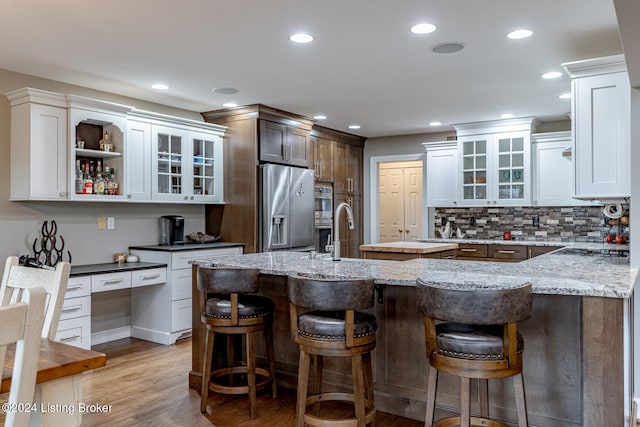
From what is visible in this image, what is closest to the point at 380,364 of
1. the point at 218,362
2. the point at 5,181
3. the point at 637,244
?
the point at 218,362

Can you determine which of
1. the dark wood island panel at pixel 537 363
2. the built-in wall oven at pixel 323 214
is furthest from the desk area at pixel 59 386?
the built-in wall oven at pixel 323 214

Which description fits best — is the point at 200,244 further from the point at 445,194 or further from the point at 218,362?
the point at 445,194

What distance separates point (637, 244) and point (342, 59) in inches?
94.1

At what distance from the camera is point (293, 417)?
2.82m

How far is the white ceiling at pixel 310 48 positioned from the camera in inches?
111

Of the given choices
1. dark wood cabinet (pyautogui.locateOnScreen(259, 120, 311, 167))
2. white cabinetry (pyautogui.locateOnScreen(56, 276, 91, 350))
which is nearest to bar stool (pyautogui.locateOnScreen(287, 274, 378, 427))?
white cabinetry (pyautogui.locateOnScreen(56, 276, 91, 350))

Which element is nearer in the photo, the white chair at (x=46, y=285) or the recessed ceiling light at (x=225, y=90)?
the white chair at (x=46, y=285)

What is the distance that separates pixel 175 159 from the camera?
5.16 meters

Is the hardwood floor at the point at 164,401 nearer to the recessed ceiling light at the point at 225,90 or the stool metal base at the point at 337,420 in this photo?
the stool metal base at the point at 337,420

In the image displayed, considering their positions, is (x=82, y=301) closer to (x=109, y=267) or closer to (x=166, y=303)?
(x=109, y=267)

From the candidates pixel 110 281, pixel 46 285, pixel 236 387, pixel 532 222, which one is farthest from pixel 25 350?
pixel 532 222

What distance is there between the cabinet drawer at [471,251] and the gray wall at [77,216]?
330 cm

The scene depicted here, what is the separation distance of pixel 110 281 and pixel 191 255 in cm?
85

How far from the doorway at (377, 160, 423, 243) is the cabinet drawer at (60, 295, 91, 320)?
4.82m
